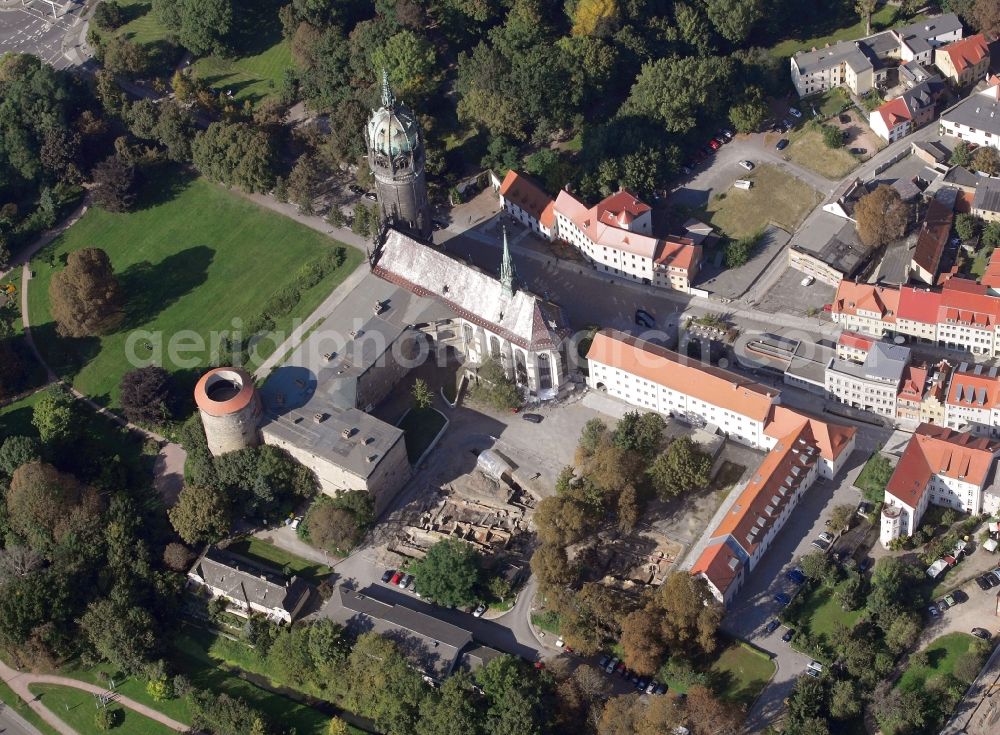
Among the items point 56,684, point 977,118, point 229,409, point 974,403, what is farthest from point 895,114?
point 56,684

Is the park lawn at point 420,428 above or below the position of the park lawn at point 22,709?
above

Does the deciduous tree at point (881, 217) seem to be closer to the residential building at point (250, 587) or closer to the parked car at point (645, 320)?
the parked car at point (645, 320)

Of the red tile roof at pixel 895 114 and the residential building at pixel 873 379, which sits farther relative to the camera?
the red tile roof at pixel 895 114

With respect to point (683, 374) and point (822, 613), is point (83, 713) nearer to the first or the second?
point (683, 374)

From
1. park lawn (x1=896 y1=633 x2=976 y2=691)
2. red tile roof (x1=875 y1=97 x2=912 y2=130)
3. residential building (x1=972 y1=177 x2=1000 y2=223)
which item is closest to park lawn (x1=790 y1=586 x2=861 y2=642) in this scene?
park lawn (x1=896 y1=633 x2=976 y2=691)

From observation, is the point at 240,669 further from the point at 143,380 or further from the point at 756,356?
the point at 756,356

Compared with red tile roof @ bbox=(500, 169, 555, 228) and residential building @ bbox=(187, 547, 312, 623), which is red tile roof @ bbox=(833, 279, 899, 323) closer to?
red tile roof @ bbox=(500, 169, 555, 228)

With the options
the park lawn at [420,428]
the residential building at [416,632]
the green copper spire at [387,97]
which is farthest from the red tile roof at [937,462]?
the green copper spire at [387,97]
